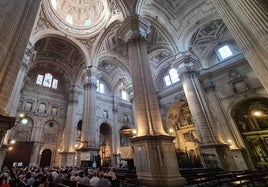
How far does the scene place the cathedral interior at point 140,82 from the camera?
5.03m

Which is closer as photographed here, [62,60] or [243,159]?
[243,159]

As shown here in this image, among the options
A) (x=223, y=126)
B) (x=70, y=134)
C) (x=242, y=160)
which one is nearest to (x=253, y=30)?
(x=223, y=126)

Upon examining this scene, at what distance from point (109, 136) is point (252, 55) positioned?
19.2 m

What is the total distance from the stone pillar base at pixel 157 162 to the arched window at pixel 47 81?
57.3 feet

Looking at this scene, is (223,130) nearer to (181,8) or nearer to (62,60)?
(181,8)

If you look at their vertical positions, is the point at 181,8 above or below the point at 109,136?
above

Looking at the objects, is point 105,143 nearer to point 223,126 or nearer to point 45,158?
point 45,158

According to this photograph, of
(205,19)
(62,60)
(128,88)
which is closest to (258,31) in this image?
(205,19)

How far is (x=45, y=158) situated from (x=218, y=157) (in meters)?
17.0

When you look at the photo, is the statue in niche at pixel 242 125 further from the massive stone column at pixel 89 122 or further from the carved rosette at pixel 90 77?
the carved rosette at pixel 90 77

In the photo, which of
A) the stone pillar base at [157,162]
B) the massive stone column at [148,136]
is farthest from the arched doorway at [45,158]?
the stone pillar base at [157,162]

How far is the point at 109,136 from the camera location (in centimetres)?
2100

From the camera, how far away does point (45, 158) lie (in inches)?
655

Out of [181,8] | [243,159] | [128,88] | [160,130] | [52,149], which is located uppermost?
[181,8]
